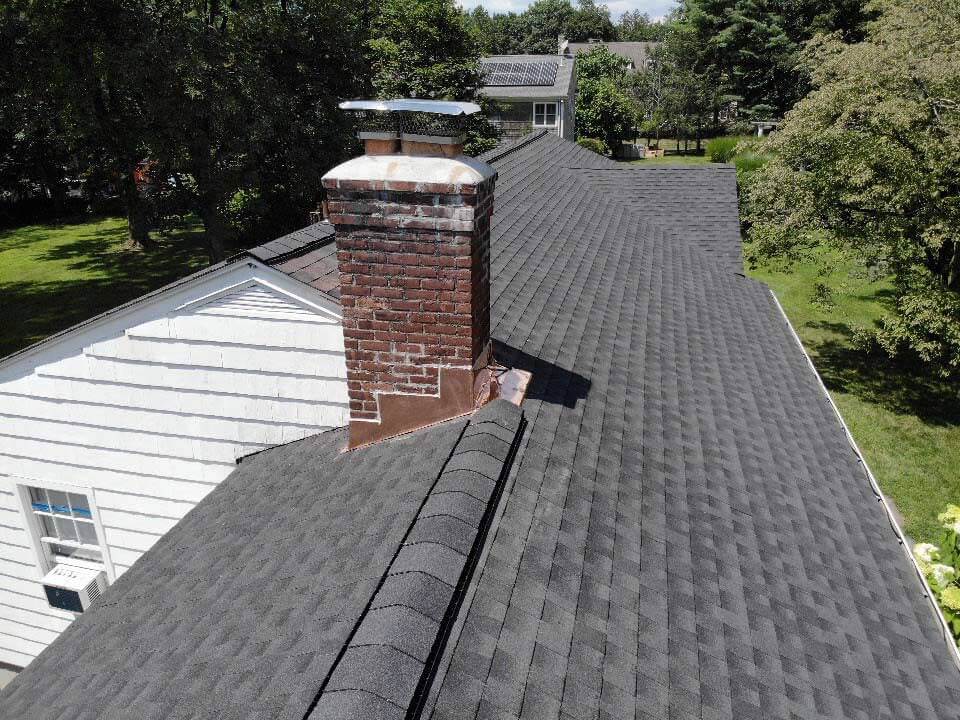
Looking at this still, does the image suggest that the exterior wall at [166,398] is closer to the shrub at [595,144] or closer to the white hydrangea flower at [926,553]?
the white hydrangea flower at [926,553]

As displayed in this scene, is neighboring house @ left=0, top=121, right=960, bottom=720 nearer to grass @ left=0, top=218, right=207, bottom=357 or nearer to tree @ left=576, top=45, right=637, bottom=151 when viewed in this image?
grass @ left=0, top=218, right=207, bottom=357

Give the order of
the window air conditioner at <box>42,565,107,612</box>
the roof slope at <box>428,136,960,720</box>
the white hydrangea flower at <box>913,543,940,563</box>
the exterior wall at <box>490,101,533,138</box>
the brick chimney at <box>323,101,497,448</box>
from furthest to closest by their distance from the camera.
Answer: the exterior wall at <box>490,101,533,138</box>, the window air conditioner at <box>42,565,107,612</box>, the white hydrangea flower at <box>913,543,940,563</box>, the brick chimney at <box>323,101,497,448</box>, the roof slope at <box>428,136,960,720</box>

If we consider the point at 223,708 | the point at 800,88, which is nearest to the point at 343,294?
the point at 223,708

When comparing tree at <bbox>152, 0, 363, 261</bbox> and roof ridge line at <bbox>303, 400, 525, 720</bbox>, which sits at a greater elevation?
tree at <bbox>152, 0, 363, 261</bbox>

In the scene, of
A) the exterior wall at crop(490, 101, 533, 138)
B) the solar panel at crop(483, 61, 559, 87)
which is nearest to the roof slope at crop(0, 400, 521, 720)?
the exterior wall at crop(490, 101, 533, 138)

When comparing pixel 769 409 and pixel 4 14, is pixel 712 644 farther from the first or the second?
pixel 4 14
